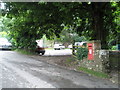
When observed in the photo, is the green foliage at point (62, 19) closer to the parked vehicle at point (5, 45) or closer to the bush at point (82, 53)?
the bush at point (82, 53)

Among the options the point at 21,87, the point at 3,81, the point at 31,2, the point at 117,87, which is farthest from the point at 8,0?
the point at 117,87

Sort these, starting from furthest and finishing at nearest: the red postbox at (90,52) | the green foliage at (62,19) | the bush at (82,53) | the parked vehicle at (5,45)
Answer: the parked vehicle at (5,45) < the green foliage at (62,19) < the bush at (82,53) < the red postbox at (90,52)

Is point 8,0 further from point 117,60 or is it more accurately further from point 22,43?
point 22,43

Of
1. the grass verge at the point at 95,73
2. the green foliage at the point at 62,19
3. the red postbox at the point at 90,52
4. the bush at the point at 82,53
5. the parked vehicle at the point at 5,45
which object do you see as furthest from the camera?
the parked vehicle at the point at 5,45

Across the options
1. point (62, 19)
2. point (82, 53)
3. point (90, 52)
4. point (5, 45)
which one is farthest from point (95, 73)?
point (5, 45)

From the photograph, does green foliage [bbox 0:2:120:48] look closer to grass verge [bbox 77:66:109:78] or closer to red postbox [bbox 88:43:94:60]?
red postbox [bbox 88:43:94:60]

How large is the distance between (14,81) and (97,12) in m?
6.99

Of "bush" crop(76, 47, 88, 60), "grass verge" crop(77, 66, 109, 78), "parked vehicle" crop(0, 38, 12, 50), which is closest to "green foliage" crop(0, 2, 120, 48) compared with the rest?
"bush" crop(76, 47, 88, 60)

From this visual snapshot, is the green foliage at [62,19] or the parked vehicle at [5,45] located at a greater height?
the green foliage at [62,19]

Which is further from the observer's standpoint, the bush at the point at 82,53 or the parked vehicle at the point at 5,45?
the parked vehicle at the point at 5,45

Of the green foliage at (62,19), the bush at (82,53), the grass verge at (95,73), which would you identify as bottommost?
the grass verge at (95,73)

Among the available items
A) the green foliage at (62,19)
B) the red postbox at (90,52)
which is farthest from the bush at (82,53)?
the green foliage at (62,19)

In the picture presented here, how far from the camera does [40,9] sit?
26.2 feet

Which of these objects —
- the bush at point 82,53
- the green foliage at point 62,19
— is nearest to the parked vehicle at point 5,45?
the green foliage at point 62,19
